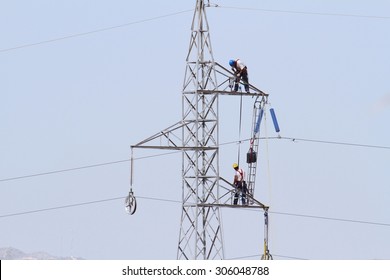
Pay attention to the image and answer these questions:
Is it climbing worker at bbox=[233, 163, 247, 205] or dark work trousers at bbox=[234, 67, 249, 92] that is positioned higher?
dark work trousers at bbox=[234, 67, 249, 92]

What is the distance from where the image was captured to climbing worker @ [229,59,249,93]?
84531mm

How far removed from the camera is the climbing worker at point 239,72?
84531 mm

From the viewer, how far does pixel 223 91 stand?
83.2 m

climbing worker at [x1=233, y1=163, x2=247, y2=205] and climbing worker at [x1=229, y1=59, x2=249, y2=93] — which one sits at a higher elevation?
climbing worker at [x1=229, y1=59, x2=249, y2=93]

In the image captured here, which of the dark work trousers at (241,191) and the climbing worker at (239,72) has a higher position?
the climbing worker at (239,72)

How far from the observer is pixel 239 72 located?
84812 mm

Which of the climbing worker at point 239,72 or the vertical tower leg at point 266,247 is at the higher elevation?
the climbing worker at point 239,72

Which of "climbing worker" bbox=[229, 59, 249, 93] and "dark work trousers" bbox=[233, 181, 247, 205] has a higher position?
"climbing worker" bbox=[229, 59, 249, 93]

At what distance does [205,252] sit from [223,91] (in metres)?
9.36

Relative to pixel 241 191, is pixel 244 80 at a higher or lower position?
higher

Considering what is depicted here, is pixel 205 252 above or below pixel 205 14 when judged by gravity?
below
